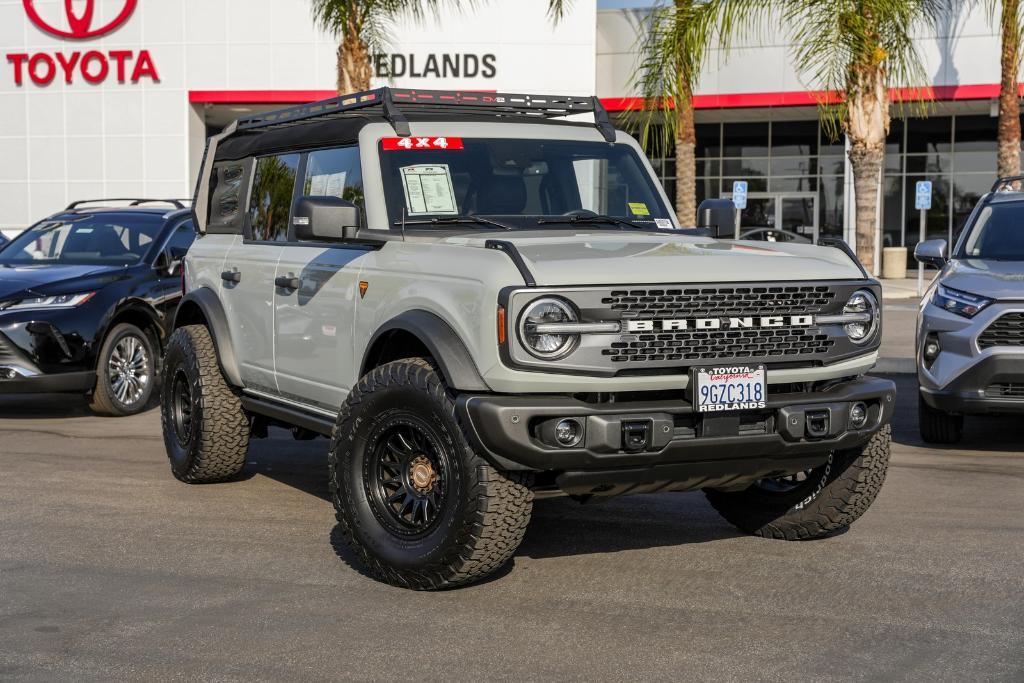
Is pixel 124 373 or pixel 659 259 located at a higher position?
pixel 659 259

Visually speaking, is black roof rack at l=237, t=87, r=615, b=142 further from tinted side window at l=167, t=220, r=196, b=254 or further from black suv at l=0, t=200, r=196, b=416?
tinted side window at l=167, t=220, r=196, b=254

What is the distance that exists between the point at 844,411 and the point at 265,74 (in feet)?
104

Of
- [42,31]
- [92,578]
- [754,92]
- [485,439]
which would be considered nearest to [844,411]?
[485,439]

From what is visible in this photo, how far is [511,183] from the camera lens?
6660mm

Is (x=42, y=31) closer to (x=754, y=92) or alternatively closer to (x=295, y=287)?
(x=754, y=92)

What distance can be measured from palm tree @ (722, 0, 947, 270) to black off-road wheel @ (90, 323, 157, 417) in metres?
10.6

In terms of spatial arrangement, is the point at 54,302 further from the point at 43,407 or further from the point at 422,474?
the point at 422,474

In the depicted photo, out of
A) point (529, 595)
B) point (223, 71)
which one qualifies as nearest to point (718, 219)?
point (529, 595)

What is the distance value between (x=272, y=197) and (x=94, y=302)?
157 inches

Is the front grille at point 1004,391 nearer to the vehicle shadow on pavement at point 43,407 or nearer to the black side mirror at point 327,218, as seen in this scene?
the black side mirror at point 327,218

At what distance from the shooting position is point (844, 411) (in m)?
5.59

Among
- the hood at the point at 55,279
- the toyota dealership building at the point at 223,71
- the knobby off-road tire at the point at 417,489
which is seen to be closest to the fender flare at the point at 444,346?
the knobby off-road tire at the point at 417,489

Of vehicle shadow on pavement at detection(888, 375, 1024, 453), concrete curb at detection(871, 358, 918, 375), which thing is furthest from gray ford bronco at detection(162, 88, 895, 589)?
concrete curb at detection(871, 358, 918, 375)

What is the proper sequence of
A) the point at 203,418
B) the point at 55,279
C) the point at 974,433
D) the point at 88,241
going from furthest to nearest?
the point at 88,241 → the point at 55,279 → the point at 974,433 → the point at 203,418
